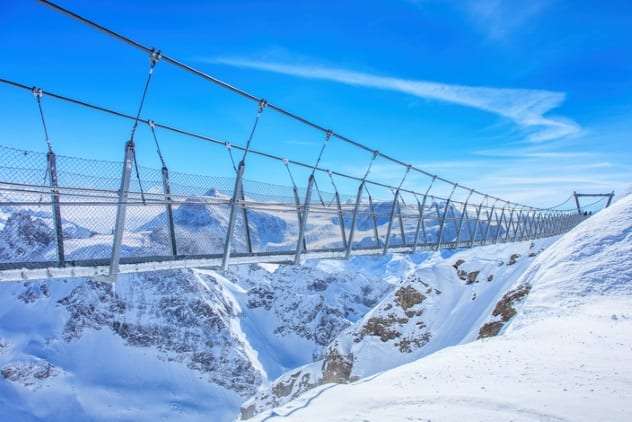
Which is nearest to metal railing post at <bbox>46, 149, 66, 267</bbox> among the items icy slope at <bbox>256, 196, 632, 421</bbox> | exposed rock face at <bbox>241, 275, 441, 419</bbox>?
icy slope at <bbox>256, 196, 632, 421</bbox>

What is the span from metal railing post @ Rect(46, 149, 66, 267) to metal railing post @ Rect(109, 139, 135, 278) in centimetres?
62

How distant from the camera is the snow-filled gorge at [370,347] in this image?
6957 millimetres

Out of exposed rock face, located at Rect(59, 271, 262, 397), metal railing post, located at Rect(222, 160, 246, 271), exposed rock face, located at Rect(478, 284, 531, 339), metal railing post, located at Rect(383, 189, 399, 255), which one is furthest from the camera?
exposed rock face, located at Rect(59, 271, 262, 397)

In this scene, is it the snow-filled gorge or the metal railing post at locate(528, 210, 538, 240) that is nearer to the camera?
the snow-filled gorge

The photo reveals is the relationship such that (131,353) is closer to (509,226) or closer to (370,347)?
(370,347)

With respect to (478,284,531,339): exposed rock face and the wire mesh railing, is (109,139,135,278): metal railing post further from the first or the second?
(478,284,531,339): exposed rock face

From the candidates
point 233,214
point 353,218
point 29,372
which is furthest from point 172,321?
point 233,214

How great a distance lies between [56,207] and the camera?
5.65 m

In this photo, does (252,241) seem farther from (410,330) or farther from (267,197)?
(410,330)

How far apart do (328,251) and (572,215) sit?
43.9 meters

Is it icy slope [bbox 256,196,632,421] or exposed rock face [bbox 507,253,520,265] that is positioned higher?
exposed rock face [bbox 507,253,520,265]

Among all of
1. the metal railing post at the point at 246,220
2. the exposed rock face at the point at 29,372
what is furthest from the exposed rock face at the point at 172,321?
the metal railing post at the point at 246,220

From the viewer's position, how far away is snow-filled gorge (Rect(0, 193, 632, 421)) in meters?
6.96

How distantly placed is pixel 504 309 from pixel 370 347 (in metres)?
34.5
